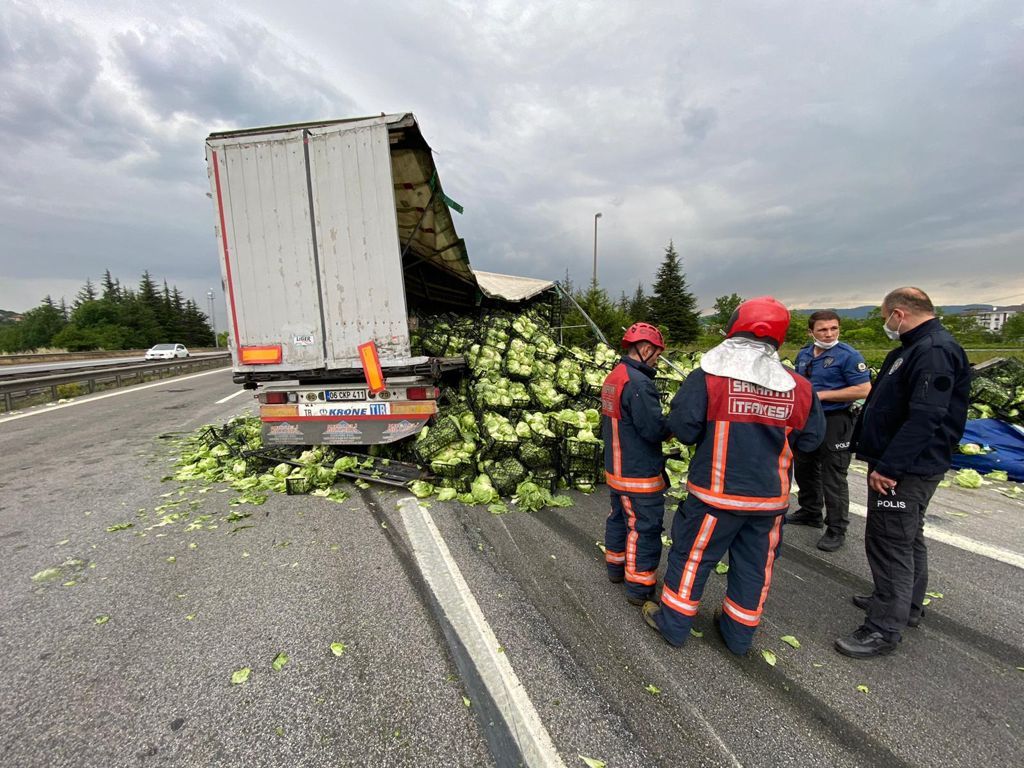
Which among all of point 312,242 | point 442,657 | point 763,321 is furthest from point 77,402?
point 763,321

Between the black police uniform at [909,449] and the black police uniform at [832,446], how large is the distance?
0.96m

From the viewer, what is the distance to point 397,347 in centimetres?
430

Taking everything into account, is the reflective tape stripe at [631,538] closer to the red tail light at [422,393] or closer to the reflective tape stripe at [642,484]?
the reflective tape stripe at [642,484]

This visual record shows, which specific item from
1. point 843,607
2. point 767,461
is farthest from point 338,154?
point 843,607

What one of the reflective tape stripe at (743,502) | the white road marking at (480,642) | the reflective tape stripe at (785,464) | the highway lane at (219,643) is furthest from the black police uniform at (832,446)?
the highway lane at (219,643)

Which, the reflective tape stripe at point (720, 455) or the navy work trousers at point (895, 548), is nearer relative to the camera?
the reflective tape stripe at point (720, 455)

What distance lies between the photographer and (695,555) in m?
2.24

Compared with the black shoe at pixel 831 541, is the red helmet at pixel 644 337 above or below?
above

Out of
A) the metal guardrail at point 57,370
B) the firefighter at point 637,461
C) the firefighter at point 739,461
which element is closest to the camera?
the firefighter at point 739,461

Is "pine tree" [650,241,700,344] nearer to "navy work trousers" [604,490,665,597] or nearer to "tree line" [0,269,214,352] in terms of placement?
"navy work trousers" [604,490,665,597]

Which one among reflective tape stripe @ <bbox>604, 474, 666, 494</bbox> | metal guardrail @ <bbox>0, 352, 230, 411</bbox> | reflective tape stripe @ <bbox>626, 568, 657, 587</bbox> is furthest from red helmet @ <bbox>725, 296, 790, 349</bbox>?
metal guardrail @ <bbox>0, 352, 230, 411</bbox>

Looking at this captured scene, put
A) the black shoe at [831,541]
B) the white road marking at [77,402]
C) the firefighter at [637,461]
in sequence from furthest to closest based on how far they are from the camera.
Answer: the white road marking at [77,402]
the black shoe at [831,541]
the firefighter at [637,461]

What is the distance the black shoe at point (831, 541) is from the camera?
3318 millimetres

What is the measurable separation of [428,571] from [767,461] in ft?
7.62
